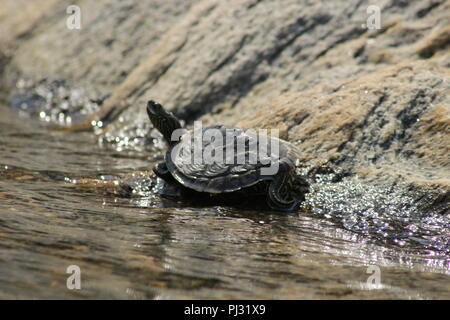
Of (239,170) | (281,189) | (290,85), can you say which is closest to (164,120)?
(239,170)

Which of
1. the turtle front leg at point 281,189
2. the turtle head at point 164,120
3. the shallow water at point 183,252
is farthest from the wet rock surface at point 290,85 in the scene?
the turtle head at point 164,120

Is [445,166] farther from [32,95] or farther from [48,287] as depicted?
[32,95]

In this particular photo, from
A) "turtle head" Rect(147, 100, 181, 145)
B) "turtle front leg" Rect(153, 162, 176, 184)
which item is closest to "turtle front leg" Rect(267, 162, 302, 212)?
"turtle front leg" Rect(153, 162, 176, 184)

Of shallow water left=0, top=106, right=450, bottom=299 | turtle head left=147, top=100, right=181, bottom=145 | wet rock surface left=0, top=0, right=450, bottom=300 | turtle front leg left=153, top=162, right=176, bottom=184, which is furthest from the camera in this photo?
turtle head left=147, top=100, right=181, bottom=145

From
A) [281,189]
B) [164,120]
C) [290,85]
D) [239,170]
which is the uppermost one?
[290,85]

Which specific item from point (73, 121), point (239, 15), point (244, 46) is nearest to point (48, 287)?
point (244, 46)

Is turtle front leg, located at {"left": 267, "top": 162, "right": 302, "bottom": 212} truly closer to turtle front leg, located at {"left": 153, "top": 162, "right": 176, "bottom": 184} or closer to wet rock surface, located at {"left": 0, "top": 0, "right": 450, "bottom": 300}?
wet rock surface, located at {"left": 0, "top": 0, "right": 450, "bottom": 300}

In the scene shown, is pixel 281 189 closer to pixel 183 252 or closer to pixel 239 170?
pixel 239 170

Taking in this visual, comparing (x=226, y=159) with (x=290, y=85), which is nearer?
(x=226, y=159)
